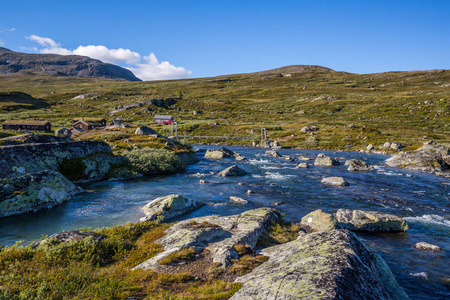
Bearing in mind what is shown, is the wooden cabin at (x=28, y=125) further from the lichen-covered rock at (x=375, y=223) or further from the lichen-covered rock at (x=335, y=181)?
the lichen-covered rock at (x=375, y=223)

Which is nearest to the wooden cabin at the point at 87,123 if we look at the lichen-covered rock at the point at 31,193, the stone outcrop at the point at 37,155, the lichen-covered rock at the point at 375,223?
the stone outcrop at the point at 37,155

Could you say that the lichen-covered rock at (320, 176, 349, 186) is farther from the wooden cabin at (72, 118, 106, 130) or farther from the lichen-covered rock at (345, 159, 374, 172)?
the wooden cabin at (72, 118, 106, 130)

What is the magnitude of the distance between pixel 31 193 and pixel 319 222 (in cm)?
2098

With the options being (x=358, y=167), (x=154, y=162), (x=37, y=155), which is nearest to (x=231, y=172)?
(x=154, y=162)

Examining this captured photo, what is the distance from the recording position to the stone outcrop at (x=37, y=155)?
76.3 feet

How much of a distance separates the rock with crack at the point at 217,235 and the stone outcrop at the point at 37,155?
1983 centimetres

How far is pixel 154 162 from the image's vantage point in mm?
35938

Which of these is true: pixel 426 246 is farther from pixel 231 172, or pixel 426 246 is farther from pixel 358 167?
pixel 358 167

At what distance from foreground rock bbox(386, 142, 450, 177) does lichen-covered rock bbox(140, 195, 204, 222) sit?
3996cm

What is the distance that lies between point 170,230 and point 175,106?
191668mm

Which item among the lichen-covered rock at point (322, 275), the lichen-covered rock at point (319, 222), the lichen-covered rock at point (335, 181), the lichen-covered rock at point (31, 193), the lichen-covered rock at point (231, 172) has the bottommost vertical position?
the lichen-covered rock at point (335, 181)

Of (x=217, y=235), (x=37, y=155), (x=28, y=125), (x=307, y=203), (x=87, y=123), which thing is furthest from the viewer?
(x=87, y=123)

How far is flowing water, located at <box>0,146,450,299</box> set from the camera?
44.6 feet

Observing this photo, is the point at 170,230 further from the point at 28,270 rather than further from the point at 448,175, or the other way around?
the point at 448,175
